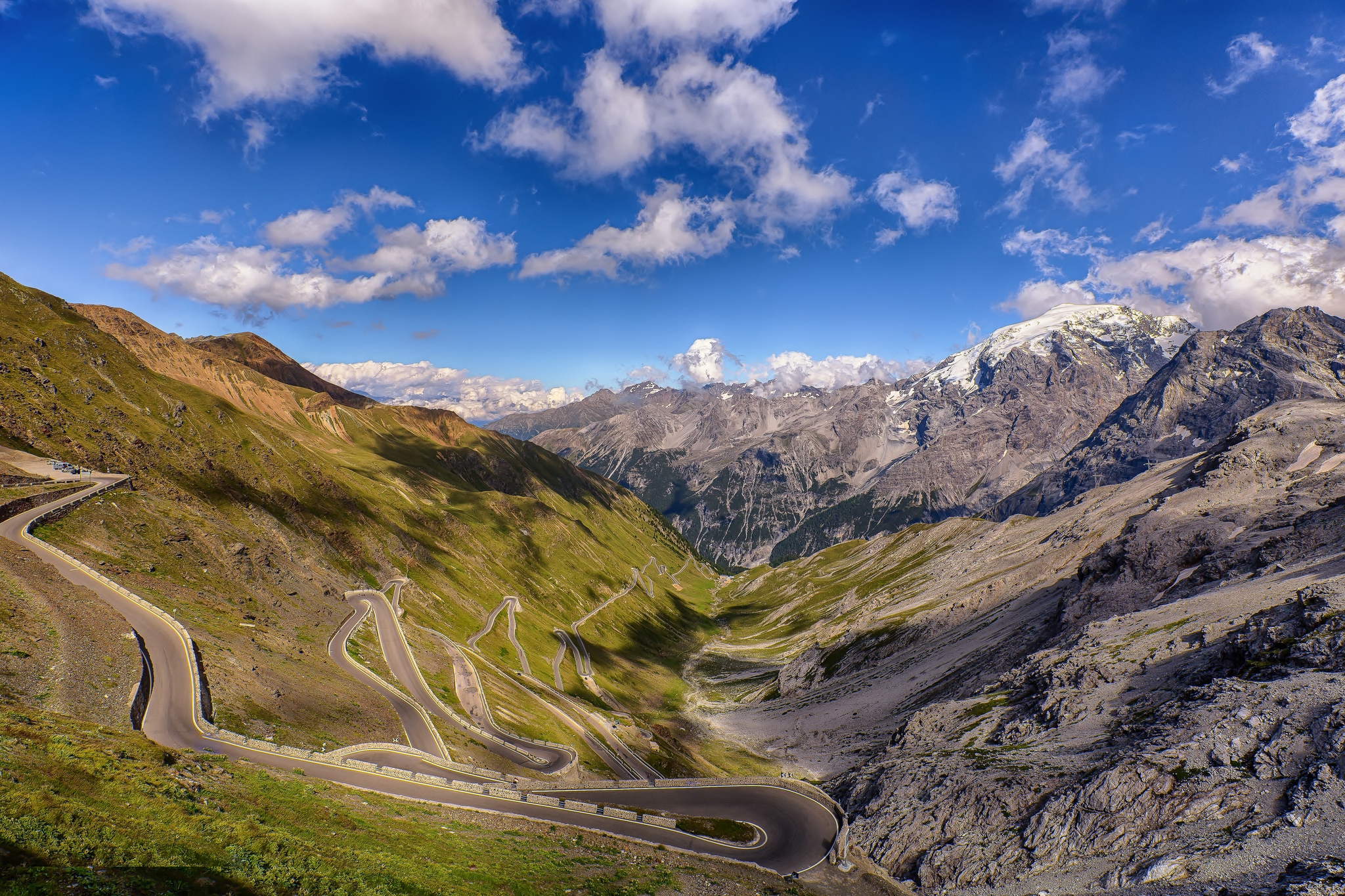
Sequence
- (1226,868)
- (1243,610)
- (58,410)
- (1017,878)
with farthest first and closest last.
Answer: (58,410)
(1243,610)
(1017,878)
(1226,868)

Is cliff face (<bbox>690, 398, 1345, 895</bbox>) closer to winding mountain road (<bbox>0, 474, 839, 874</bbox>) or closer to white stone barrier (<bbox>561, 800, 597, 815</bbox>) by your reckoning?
winding mountain road (<bbox>0, 474, 839, 874</bbox>)

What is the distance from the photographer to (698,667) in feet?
616

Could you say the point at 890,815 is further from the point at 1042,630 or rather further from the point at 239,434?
the point at 239,434

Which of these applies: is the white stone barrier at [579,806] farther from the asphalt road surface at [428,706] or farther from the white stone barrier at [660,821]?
the asphalt road surface at [428,706]

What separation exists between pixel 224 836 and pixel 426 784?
80.1 feet

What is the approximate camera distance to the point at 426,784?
4600 centimetres

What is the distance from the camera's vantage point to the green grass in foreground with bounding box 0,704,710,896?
63.1ft

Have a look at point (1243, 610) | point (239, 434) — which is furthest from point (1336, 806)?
point (239, 434)

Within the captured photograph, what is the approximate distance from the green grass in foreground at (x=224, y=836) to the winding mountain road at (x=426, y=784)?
16.9 ft

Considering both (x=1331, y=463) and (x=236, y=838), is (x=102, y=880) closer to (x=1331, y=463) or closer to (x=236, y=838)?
(x=236, y=838)

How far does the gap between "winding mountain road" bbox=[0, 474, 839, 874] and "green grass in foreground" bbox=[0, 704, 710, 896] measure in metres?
5.16

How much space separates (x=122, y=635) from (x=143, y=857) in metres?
36.1

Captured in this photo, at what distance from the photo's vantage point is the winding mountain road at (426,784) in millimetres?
40250

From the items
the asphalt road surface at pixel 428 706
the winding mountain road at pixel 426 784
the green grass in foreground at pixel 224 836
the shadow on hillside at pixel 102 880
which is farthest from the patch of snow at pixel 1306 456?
the shadow on hillside at pixel 102 880
